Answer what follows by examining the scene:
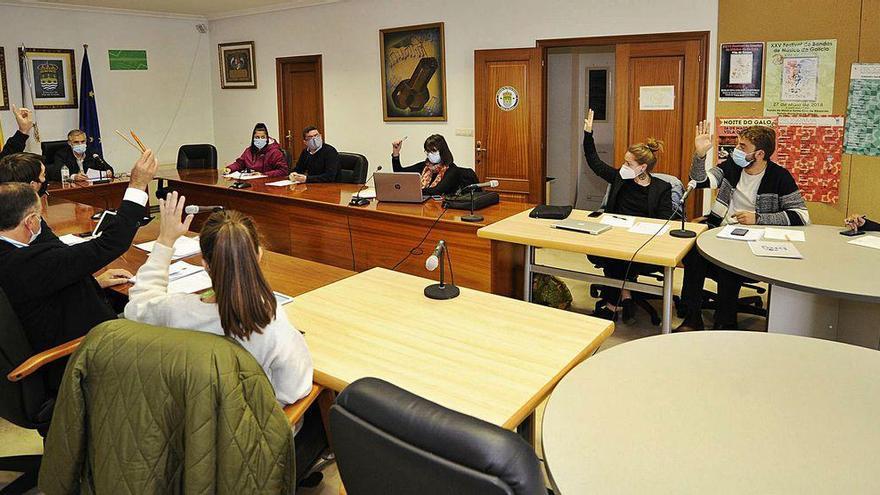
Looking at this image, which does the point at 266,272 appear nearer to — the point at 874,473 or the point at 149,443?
the point at 149,443

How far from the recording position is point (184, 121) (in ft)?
29.1

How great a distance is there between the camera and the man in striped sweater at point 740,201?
11.9 feet

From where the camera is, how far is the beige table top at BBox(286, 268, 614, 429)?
1.72m

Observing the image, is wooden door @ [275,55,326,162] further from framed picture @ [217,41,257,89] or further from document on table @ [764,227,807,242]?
document on table @ [764,227,807,242]

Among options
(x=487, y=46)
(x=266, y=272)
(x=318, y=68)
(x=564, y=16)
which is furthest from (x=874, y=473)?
(x=318, y=68)

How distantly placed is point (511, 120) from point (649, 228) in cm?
288

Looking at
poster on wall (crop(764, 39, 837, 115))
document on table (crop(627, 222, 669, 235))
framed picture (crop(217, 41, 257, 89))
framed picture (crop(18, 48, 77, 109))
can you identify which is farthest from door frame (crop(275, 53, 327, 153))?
document on table (crop(627, 222, 669, 235))

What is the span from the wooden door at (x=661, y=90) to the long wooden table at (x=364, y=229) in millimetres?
1810

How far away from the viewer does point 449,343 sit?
6.62 ft

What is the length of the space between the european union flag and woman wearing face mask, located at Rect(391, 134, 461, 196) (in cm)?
475

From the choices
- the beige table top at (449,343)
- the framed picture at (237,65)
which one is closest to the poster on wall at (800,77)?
the beige table top at (449,343)

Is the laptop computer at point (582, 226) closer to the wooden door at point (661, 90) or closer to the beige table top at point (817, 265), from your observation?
the beige table top at point (817, 265)

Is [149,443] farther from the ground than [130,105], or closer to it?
closer to it

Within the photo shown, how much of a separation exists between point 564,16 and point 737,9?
4.67ft
